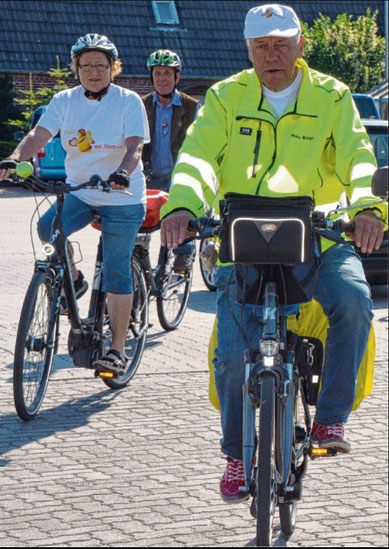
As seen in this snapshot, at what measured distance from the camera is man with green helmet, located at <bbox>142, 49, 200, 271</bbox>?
35.1 ft

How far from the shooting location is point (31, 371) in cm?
752

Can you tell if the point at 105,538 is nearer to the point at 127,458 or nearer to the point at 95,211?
the point at 127,458

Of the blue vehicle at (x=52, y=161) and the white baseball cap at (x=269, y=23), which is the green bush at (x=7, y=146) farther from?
the white baseball cap at (x=269, y=23)

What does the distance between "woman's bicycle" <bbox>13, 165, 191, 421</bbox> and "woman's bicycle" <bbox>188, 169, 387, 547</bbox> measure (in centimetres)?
248

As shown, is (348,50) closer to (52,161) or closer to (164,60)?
(52,161)

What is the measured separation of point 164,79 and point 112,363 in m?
3.27

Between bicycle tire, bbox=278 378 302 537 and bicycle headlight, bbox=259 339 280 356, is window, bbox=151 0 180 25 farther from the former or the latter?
bicycle headlight, bbox=259 339 280 356

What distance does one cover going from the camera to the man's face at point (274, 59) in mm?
5316

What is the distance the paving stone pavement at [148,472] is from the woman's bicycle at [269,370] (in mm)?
514

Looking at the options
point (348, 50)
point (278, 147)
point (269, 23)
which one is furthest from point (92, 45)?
point (348, 50)

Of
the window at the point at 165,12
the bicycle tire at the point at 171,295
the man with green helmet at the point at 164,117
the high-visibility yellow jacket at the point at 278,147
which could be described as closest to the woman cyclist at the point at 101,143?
the bicycle tire at the point at 171,295

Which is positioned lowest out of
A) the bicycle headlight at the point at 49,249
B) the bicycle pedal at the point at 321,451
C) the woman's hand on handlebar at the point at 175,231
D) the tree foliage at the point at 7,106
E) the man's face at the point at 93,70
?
the bicycle pedal at the point at 321,451

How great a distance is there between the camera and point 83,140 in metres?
8.08

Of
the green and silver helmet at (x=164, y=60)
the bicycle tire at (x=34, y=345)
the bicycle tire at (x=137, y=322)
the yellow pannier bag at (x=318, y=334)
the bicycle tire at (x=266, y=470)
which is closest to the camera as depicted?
the bicycle tire at (x=266, y=470)
